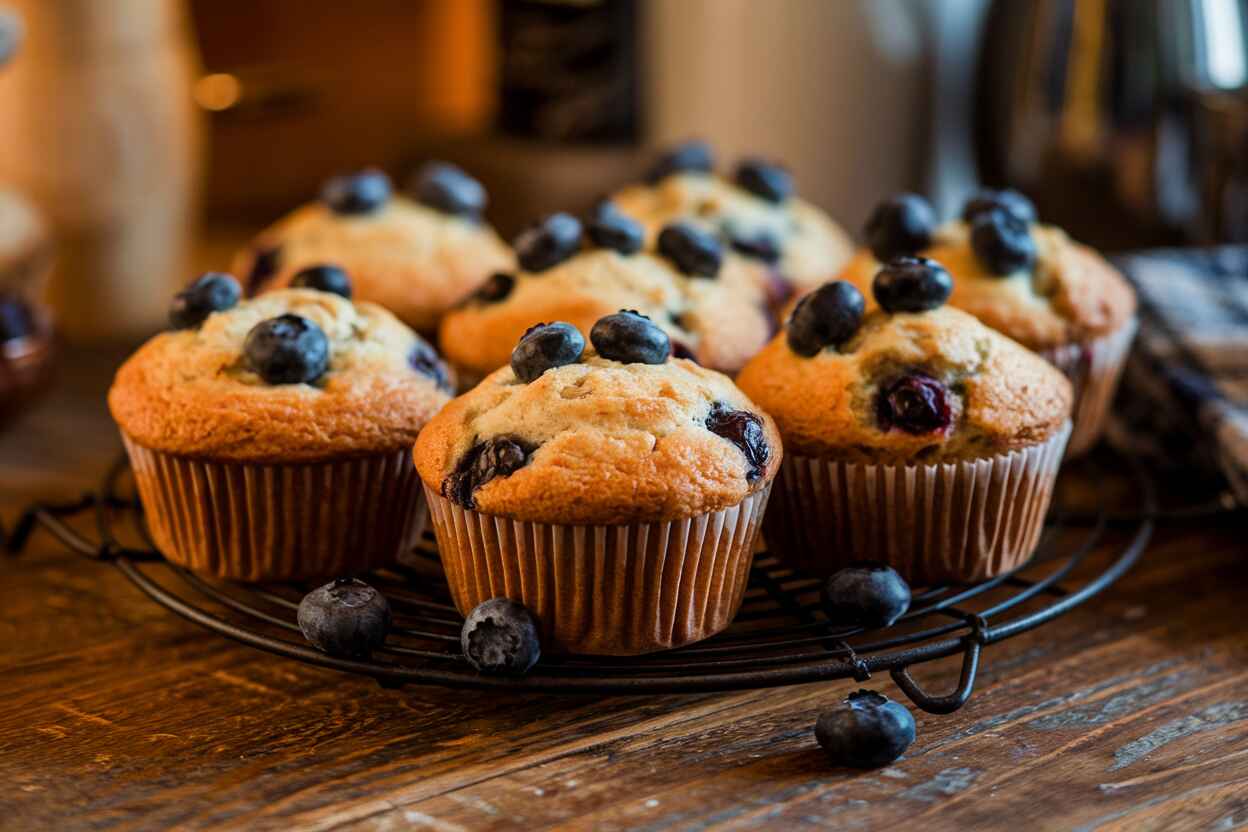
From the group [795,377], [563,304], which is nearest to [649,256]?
[563,304]

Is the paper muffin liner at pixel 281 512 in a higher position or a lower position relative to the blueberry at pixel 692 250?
lower

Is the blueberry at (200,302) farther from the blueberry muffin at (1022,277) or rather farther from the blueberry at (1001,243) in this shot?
the blueberry at (1001,243)

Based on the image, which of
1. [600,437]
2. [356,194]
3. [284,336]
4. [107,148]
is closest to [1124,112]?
[356,194]

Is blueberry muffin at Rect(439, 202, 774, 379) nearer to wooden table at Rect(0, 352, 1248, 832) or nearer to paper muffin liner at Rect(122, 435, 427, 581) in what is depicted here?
paper muffin liner at Rect(122, 435, 427, 581)

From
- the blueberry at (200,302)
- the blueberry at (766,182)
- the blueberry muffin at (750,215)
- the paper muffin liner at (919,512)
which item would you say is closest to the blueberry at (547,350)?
the paper muffin liner at (919,512)

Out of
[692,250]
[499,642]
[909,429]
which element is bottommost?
[499,642]

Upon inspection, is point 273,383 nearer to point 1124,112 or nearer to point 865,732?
point 865,732
